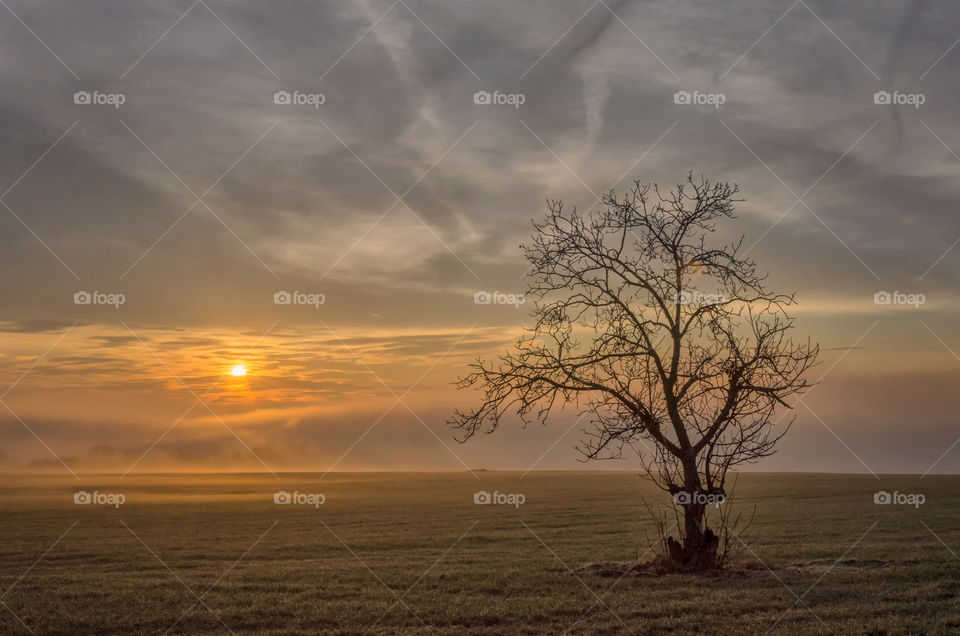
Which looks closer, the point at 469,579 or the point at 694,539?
the point at 694,539

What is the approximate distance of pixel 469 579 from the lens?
21203 millimetres

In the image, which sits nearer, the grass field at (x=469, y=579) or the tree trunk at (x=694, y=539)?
the grass field at (x=469, y=579)

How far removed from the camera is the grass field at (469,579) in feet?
52.1

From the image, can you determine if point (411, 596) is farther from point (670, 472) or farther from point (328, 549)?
point (328, 549)

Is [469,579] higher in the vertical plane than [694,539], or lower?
lower

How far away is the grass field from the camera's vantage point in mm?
15875

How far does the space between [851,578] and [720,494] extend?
363 cm

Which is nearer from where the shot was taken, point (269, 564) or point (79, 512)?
point (269, 564)

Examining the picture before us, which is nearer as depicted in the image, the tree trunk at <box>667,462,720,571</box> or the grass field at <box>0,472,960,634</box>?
the grass field at <box>0,472,960,634</box>

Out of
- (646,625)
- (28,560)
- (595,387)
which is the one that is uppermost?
(595,387)

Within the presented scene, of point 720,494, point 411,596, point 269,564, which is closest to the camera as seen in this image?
point 411,596

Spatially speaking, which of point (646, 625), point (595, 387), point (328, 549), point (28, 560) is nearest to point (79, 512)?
point (28, 560)

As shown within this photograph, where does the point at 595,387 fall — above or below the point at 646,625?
above

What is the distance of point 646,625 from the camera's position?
15062 mm
